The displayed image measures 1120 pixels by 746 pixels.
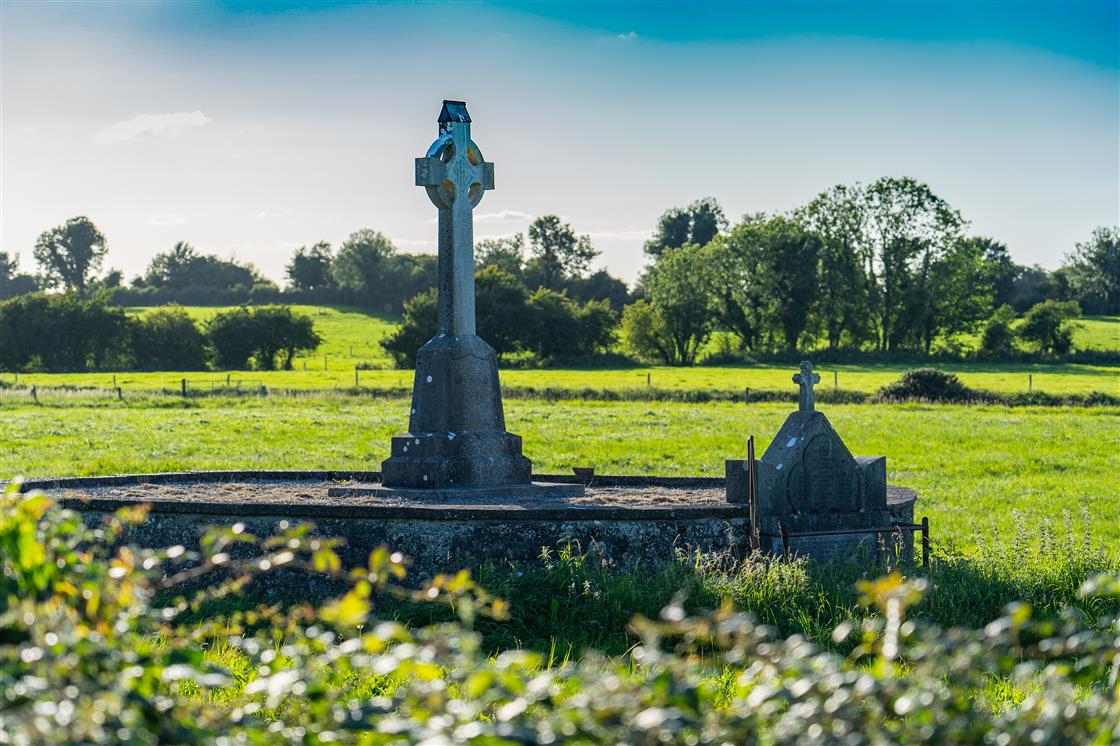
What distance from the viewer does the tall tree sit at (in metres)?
78.0

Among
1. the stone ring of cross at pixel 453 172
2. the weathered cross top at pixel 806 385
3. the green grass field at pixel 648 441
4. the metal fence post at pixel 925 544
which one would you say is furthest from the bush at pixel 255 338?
the metal fence post at pixel 925 544

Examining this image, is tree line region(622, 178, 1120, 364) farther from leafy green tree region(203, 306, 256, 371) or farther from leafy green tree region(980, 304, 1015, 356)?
leafy green tree region(203, 306, 256, 371)

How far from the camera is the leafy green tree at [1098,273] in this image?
323 ft

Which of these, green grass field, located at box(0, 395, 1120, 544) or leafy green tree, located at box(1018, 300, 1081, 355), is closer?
green grass field, located at box(0, 395, 1120, 544)

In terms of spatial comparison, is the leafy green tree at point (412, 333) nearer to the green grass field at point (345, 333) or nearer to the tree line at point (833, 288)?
the green grass field at point (345, 333)

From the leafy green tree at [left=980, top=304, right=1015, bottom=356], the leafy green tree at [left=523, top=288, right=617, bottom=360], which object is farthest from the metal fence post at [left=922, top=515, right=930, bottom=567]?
the leafy green tree at [left=980, top=304, right=1015, bottom=356]

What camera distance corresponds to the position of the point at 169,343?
255ft

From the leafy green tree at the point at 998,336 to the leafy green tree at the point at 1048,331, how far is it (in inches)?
37.8

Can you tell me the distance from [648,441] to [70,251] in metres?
116

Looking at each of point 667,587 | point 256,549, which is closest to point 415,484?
point 256,549

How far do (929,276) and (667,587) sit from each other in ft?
234

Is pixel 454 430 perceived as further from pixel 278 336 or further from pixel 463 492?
pixel 278 336

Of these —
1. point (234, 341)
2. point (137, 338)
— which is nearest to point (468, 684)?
point (234, 341)

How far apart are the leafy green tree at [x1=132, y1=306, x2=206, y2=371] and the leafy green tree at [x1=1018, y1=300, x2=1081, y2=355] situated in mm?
49618
